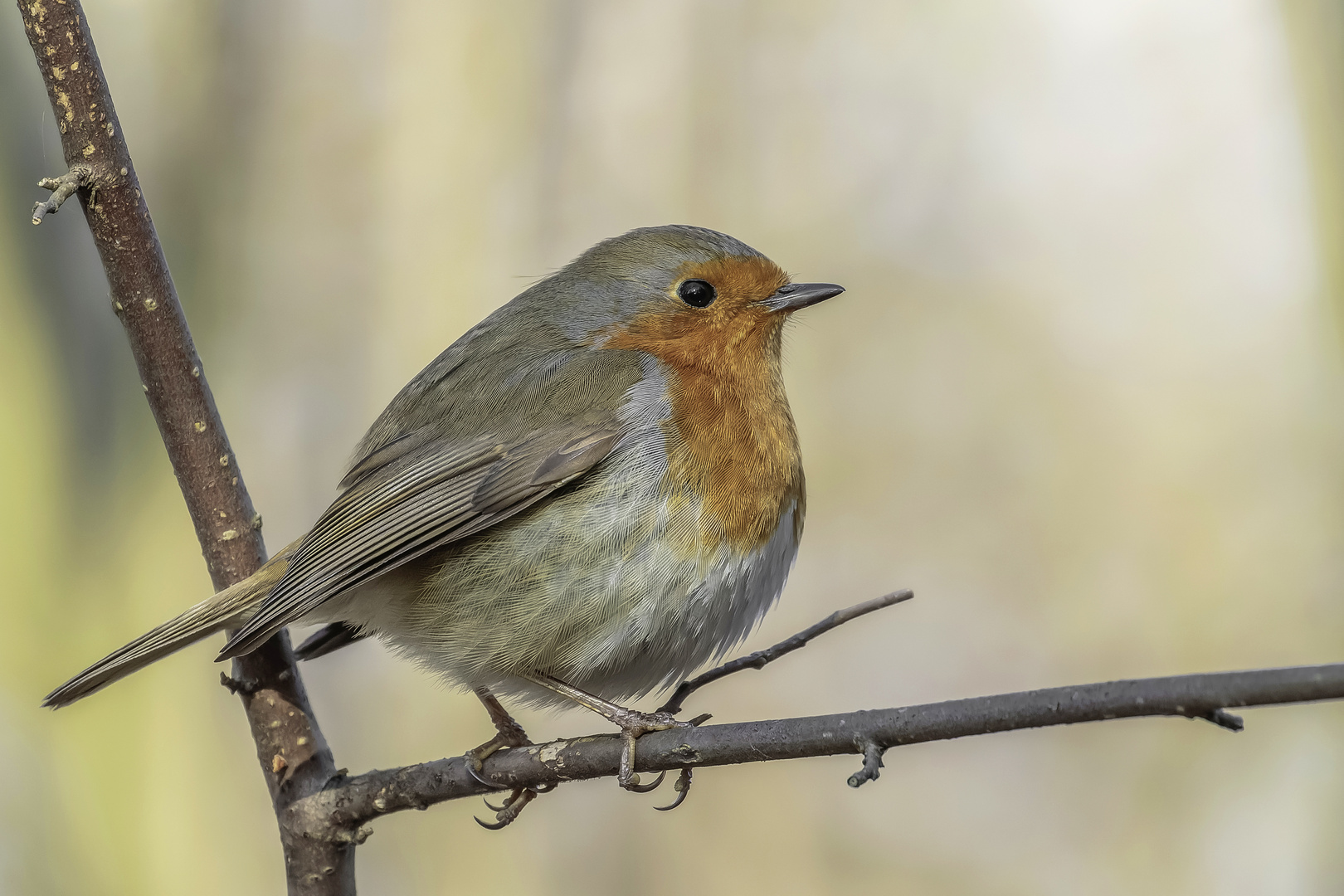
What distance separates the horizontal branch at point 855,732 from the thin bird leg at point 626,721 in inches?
0.9

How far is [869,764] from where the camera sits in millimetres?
1411

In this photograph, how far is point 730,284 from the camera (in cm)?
290

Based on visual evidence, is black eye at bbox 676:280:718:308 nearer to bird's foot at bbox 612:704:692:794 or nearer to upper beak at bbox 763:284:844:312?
upper beak at bbox 763:284:844:312

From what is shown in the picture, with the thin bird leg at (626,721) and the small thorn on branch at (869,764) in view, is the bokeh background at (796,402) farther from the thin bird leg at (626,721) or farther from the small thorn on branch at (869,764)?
the small thorn on branch at (869,764)

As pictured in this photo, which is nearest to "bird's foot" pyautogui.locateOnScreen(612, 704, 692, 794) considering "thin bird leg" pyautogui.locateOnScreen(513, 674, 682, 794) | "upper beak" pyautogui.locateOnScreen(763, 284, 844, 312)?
"thin bird leg" pyautogui.locateOnScreen(513, 674, 682, 794)

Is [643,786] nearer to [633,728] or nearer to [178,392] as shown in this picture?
[633,728]

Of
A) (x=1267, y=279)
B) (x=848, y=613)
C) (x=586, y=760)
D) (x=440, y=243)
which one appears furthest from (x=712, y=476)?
(x=1267, y=279)

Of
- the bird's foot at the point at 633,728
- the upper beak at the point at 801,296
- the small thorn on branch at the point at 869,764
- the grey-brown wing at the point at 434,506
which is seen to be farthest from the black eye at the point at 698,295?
the small thorn on branch at the point at 869,764

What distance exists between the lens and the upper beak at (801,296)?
2.85 metres

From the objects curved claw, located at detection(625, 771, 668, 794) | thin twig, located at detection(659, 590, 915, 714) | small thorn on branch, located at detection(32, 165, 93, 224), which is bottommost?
curved claw, located at detection(625, 771, 668, 794)

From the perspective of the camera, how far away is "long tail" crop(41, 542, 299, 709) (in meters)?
2.44

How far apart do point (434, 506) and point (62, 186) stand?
998 millimetres

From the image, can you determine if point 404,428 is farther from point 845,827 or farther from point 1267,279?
point 1267,279

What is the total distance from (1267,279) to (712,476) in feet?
11.1
